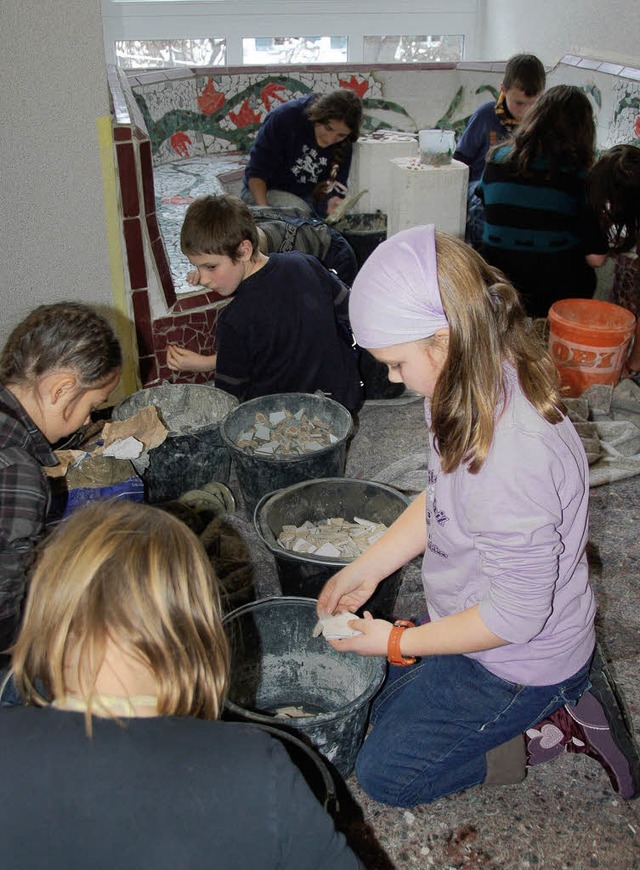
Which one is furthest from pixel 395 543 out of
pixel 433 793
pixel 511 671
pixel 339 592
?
pixel 433 793

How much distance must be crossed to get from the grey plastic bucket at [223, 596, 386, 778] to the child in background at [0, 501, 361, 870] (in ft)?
3.21

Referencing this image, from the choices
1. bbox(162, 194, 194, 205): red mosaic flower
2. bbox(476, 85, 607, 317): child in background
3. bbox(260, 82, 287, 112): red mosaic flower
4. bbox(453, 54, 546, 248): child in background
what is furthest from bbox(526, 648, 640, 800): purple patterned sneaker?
bbox(260, 82, 287, 112): red mosaic flower

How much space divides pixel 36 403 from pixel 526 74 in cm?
382

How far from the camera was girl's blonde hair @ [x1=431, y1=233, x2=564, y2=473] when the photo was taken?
1.41 m

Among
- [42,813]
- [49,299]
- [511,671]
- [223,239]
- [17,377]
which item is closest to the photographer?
[42,813]

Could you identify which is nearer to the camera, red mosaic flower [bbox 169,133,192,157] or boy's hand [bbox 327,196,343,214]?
boy's hand [bbox 327,196,343,214]

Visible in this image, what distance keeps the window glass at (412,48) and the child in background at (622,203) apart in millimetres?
4664

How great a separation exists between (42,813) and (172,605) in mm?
286

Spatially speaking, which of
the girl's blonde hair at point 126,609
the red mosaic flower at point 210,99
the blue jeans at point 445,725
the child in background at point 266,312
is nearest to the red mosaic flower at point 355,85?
the red mosaic flower at point 210,99

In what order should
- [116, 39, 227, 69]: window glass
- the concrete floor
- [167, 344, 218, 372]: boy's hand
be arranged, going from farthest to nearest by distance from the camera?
1. [116, 39, 227, 69]: window glass
2. [167, 344, 218, 372]: boy's hand
3. the concrete floor

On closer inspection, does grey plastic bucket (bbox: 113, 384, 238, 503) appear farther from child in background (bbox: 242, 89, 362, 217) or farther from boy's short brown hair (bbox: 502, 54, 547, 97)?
boy's short brown hair (bbox: 502, 54, 547, 97)

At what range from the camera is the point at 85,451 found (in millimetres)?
3018

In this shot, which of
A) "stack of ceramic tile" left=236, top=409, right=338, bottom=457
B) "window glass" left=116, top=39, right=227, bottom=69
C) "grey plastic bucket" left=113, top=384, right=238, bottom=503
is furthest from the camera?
"window glass" left=116, top=39, right=227, bottom=69

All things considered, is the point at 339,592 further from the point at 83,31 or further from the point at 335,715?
the point at 83,31
